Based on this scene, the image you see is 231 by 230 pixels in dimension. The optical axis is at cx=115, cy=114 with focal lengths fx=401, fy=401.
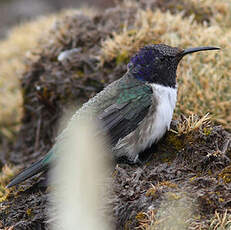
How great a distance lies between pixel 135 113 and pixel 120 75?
176cm

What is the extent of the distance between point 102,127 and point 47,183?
2.51ft

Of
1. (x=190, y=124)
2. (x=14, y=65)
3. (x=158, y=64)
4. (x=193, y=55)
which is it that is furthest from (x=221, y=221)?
(x=14, y=65)

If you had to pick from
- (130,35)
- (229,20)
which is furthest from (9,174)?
(229,20)

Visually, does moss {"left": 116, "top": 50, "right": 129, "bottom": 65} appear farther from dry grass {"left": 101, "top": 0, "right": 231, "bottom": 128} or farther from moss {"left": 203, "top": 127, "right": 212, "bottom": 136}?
moss {"left": 203, "top": 127, "right": 212, "bottom": 136}

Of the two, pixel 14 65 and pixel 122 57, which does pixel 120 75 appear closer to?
pixel 122 57

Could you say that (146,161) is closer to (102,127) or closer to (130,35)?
(102,127)

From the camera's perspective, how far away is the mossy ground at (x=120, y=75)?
3.16 meters

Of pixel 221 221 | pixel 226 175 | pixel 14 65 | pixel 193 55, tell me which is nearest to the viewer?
pixel 221 221

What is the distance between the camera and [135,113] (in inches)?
154

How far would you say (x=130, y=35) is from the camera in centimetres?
574

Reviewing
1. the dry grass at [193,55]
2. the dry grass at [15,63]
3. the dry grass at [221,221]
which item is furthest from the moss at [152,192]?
the dry grass at [15,63]

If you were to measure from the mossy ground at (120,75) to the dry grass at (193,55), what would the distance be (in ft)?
0.04

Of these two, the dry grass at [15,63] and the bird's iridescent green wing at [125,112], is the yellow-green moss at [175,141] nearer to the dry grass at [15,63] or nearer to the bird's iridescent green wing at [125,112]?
the bird's iridescent green wing at [125,112]

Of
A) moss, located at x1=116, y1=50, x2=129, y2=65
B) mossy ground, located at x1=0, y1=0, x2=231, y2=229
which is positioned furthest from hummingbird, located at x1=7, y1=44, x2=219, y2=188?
moss, located at x1=116, y1=50, x2=129, y2=65
